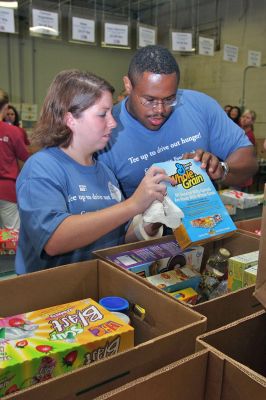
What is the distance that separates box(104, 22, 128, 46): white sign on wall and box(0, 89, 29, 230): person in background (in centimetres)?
117

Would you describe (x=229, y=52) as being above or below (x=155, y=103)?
above

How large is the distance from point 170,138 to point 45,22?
7.73 ft

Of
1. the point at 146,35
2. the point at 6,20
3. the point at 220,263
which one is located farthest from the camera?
the point at 146,35

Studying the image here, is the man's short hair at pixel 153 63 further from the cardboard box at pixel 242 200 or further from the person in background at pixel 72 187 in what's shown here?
the cardboard box at pixel 242 200

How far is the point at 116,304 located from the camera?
3.82 ft

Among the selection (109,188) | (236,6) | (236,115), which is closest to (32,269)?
(109,188)

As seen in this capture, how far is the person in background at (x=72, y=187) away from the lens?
126cm

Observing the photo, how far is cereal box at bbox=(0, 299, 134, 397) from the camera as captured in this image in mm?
821

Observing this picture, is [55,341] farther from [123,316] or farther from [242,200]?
[242,200]

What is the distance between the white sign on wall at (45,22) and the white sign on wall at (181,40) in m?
1.61

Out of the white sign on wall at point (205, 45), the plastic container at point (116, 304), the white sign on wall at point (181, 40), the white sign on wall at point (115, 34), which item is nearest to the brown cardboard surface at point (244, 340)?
the plastic container at point (116, 304)

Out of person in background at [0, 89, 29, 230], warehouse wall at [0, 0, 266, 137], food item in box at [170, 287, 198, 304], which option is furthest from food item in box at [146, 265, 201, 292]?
warehouse wall at [0, 0, 266, 137]

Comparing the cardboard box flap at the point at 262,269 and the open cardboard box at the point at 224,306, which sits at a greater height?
the cardboard box flap at the point at 262,269

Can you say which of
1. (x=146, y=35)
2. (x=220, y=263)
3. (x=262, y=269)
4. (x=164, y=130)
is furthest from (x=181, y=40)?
(x=262, y=269)
